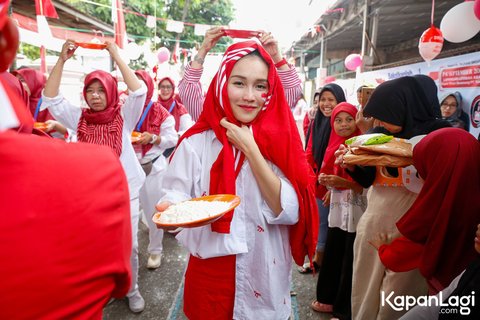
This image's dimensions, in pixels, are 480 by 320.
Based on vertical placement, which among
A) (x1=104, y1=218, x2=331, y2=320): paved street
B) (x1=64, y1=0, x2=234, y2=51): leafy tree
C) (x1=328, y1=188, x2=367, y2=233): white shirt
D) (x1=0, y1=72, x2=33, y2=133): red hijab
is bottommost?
(x1=104, y1=218, x2=331, y2=320): paved street

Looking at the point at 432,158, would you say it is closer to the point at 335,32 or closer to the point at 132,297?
the point at 132,297

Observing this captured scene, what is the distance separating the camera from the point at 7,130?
1.60 ft

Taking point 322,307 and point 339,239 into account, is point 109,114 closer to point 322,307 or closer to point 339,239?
point 339,239

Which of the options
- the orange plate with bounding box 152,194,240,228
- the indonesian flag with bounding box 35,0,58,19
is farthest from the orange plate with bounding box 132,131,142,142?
the indonesian flag with bounding box 35,0,58,19

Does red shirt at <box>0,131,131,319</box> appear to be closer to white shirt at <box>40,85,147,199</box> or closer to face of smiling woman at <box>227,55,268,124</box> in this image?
face of smiling woman at <box>227,55,268,124</box>

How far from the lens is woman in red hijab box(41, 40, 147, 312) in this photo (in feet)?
7.99

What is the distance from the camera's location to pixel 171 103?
15.1ft

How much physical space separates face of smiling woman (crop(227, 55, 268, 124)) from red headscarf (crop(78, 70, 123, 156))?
1462 millimetres

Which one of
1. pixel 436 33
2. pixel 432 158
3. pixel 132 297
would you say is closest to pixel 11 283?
pixel 432 158

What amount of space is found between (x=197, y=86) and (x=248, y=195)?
2.51 ft

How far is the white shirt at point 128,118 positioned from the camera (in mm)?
2521

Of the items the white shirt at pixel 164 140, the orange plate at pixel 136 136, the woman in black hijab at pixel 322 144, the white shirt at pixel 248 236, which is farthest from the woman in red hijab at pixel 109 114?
the woman in black hijab at pixel 322 144

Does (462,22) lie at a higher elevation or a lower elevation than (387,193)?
higher

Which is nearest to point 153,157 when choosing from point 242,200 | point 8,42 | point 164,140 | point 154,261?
point 164,140
